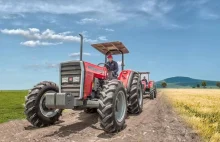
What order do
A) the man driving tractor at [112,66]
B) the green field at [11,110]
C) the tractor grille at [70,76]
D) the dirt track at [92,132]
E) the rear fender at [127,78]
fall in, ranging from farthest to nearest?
the green field at [11,110]
the rear fender at [127,78]
the man driving tractor at [112,66]
the tractor grille at [70,76]
the dirt track at [92,132]

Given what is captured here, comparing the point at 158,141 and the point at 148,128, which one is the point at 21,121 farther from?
the point at 158,141

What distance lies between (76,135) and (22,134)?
64.0 inches

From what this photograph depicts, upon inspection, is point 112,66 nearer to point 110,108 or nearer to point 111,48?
point 111,48

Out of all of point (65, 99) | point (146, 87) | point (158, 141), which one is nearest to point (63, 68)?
point (65, 99)

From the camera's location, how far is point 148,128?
9.01 m

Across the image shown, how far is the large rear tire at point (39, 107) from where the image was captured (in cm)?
921

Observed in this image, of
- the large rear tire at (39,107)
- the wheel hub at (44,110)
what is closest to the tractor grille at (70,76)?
the large rear tire at (39,107)

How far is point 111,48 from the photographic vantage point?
1216 cm

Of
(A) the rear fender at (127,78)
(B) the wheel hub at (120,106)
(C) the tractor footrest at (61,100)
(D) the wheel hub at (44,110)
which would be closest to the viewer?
(C) the tractor footrest at (61,100)

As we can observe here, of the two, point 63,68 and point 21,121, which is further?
point 21,121

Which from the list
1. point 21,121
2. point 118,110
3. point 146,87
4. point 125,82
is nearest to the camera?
point 118,110

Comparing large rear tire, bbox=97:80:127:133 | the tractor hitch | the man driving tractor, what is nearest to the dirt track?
large rear tire, bbox=97:80:127:133

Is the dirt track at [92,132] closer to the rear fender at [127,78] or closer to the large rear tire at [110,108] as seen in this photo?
the large rear tire at [110,108]

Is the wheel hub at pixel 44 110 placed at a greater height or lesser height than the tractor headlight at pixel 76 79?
lesser
